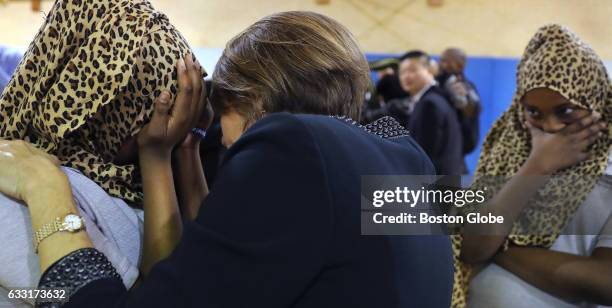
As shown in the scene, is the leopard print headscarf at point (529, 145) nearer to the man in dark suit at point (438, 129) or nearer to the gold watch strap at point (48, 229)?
the gold watch strap at point (48, 229)

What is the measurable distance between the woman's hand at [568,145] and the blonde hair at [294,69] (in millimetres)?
845

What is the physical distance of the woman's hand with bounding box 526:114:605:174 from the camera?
1792 mm

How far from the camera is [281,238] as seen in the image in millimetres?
916

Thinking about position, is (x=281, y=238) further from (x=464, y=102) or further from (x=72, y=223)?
(x=464, y=102)

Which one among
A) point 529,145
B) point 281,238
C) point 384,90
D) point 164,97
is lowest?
point 384,90

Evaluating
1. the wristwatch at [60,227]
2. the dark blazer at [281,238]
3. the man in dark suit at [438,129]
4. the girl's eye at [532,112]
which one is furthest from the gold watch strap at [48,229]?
the man in dark suit at [438,129]

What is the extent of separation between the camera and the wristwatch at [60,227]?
1066mm

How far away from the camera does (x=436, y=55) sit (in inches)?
221

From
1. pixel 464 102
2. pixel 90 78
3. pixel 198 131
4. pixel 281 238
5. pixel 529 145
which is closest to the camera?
pixel 281 238

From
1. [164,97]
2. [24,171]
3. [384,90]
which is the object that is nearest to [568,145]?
[164,97]

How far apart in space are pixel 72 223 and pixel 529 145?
4.61 ft

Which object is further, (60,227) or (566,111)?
(566,111)

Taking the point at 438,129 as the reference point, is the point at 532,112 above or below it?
above

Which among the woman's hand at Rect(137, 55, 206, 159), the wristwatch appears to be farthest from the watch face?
the woman's hand at Rect(137, 55, 206, 159)
